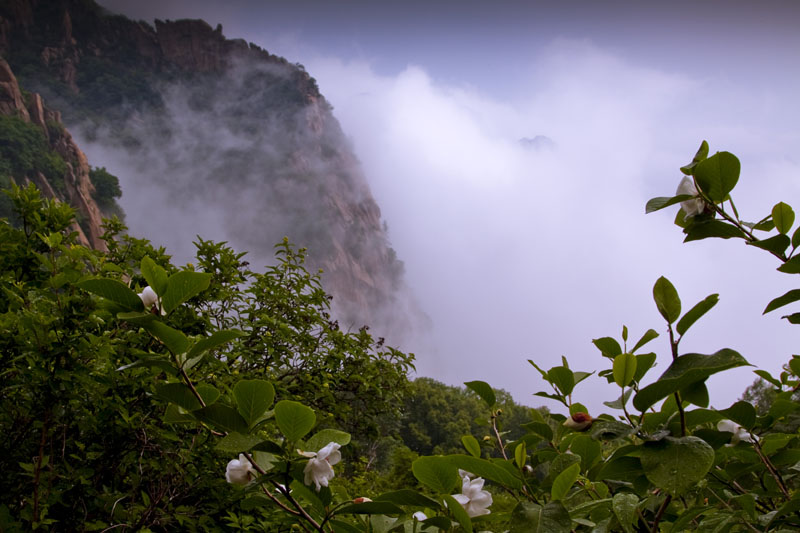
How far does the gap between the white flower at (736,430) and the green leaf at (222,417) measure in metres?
0.53

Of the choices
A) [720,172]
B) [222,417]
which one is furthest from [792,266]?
[222,417]

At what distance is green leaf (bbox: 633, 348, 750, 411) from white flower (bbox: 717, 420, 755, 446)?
0.68 feet

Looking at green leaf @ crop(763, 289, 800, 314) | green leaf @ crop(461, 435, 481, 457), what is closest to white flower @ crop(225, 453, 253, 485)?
green leaf @ crop(461, 435, 481, 457)

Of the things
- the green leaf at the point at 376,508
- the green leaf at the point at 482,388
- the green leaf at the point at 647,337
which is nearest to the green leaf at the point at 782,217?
the green leaf at the point at 647,337

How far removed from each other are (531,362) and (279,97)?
187 feet

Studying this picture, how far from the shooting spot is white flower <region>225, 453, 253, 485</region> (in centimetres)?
50

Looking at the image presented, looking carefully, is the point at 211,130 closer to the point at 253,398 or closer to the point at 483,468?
the point at 253,398

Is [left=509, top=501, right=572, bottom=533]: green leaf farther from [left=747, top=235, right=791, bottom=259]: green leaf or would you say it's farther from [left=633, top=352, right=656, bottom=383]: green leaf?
[left=747, top=235, right=791, bottom=259]: green leaf

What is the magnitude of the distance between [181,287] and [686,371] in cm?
47

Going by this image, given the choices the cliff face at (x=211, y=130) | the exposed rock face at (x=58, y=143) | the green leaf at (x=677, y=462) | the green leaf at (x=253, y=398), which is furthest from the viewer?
the cliff face at (x=211, y=130)

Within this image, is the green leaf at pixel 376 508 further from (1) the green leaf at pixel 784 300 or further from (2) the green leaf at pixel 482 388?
(1) the green leaf at pixel 784 300

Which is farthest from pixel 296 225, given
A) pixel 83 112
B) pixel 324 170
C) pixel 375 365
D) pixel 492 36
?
pixel 375 365

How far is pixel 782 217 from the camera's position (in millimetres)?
509

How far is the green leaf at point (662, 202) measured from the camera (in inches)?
18.8
